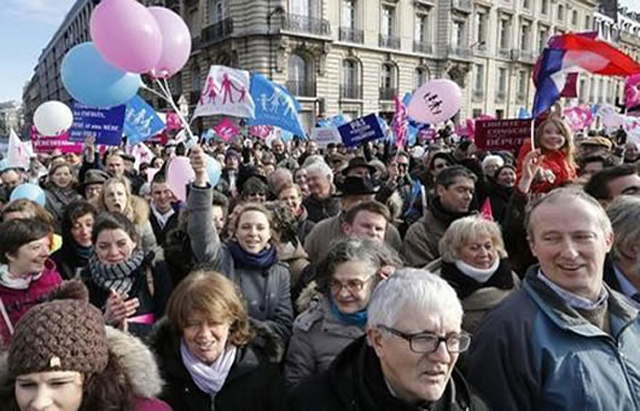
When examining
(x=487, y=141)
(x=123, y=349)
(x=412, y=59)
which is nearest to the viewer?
(x=123, y=349)

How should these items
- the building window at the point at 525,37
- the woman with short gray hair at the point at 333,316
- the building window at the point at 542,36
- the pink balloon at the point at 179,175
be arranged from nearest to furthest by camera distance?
the woman with short gray hair at the point at 333,316, the pink balloon at the point at 179,175, the building window at the point at 525,37, the building window at the point at 542,36

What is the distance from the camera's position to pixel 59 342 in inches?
66.0

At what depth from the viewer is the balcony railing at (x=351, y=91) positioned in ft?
95.1

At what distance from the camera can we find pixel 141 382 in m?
1.87

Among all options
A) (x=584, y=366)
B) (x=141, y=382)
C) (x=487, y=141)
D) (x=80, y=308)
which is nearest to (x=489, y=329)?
(x=584, y=366)

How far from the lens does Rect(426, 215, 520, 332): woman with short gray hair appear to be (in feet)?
8.05

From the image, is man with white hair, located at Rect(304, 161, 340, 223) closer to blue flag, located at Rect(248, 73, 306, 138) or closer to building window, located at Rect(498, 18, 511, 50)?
blue flag, located at Rect(248, 73, 306, 138)

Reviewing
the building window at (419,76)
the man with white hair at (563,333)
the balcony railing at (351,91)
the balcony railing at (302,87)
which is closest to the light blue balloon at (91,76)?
the man with white hair at (563,333)

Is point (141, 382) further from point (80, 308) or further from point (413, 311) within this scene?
point (413, 311)

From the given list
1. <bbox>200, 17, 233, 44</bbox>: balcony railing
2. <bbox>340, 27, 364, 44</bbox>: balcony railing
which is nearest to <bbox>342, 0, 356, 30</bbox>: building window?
<bbox>340, 27, 364, 44</bbox>: balcony railing

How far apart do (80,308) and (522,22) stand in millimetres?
44053

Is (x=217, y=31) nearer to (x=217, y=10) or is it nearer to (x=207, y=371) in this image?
(x=217, y=10)

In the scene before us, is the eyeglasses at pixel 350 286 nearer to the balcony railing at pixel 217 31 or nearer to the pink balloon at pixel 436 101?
the pink balloon at pixel 436 101

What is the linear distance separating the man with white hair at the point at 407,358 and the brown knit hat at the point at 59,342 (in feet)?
2.47
